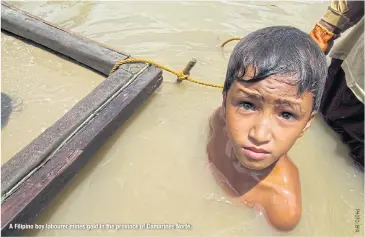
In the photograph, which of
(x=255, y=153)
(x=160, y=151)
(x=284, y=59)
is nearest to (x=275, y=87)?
(x=284, y=59)

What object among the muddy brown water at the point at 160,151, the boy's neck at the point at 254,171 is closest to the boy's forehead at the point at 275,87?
the boy's neck at the point at 254,171

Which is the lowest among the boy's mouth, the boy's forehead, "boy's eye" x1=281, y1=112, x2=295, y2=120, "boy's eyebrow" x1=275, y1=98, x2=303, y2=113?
the boy's mouth

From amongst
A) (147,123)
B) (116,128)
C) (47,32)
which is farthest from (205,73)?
(47,32)

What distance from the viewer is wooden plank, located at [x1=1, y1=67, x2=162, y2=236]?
192cm

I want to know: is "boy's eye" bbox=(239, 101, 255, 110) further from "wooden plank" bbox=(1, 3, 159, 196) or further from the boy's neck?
"wooden plank" bbox=(1, 3, 159, 196)

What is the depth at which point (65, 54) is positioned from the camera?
3.24m

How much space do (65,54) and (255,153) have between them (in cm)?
208

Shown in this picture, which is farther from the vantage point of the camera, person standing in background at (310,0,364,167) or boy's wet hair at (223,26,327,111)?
person standing in background at (310,0,364,167)

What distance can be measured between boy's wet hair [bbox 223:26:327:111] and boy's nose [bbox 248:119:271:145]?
0.20 meters

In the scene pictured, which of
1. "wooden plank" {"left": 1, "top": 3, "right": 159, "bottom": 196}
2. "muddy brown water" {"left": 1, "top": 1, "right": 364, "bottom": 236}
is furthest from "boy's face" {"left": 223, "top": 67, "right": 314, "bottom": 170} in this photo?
"wooden plank" {"left": 1, "top": 3, "right": 159, "bottom": 196}

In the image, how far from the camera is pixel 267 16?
4176 millimetres

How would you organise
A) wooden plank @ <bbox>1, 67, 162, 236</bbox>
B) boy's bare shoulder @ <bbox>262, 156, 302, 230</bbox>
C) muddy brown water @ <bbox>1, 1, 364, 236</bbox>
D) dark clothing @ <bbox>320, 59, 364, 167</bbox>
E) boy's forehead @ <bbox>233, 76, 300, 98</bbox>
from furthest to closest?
dark clothing @ <bbox>320, 59, 364, 167</bbox>
muddy brown water @ <bbox>1, 1, 364, 236</bbox>
boy's bare shoulder @ <bbox>262, 156, 302, 230</bbox>
wooden plank @ <bbox>1, 67, 162, 236</bbox>
boy's forehead @ <bbox>233, 76, 300, 98</bbox>

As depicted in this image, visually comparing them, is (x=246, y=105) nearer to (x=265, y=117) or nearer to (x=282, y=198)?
(x=265, y=117)

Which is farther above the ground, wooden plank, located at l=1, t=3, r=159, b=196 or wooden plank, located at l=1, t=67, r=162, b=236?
wooden plank, located at l=1, t=3, r=159, b=196
